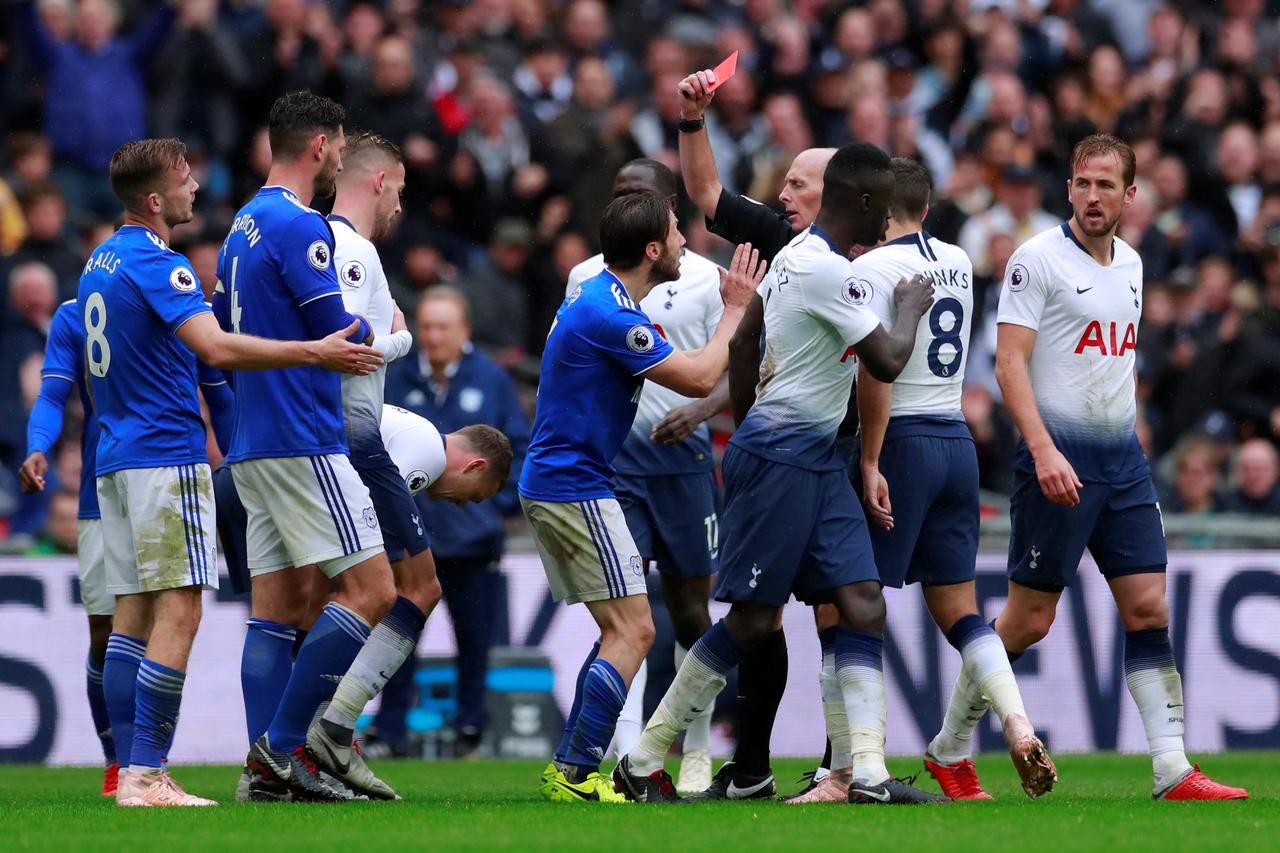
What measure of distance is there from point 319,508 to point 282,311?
81 cm

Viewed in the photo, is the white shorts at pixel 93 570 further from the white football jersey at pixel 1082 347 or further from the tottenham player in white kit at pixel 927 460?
the white football jersey at pixel 1082 347

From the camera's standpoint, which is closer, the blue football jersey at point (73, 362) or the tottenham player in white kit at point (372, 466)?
the tottenham player in white kit at point (372, 466)

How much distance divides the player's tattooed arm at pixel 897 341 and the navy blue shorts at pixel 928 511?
2.00 ft

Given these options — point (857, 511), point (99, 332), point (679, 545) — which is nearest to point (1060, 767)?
point (679, 545)

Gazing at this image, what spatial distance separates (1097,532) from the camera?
26.9 feet

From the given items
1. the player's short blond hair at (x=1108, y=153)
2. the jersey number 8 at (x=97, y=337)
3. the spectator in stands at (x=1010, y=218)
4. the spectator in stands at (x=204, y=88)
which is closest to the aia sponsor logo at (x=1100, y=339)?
the player's short blond hair at (x=1108, y=153)

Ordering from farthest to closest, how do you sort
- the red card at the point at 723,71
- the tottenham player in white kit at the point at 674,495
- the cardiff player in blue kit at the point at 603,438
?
1. the tottenham player in white kit at the point at 674,495
2. the red card at the point at 723,71
3. the cardiff player in blue kit at the point at 603,438

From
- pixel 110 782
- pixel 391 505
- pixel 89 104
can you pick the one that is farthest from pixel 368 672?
pixel 89 104

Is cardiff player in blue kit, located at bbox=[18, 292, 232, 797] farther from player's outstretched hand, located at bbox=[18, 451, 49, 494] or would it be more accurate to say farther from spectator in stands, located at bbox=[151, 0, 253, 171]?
spectator in stands, located at bbox=[151, 0, 253, 171]

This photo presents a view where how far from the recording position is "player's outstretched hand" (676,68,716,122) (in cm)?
812

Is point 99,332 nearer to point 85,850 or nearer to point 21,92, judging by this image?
point 85,850

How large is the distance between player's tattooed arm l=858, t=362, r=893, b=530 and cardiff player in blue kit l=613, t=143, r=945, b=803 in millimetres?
94

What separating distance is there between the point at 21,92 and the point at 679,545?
8864 mm

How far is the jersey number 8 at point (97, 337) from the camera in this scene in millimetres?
7578
